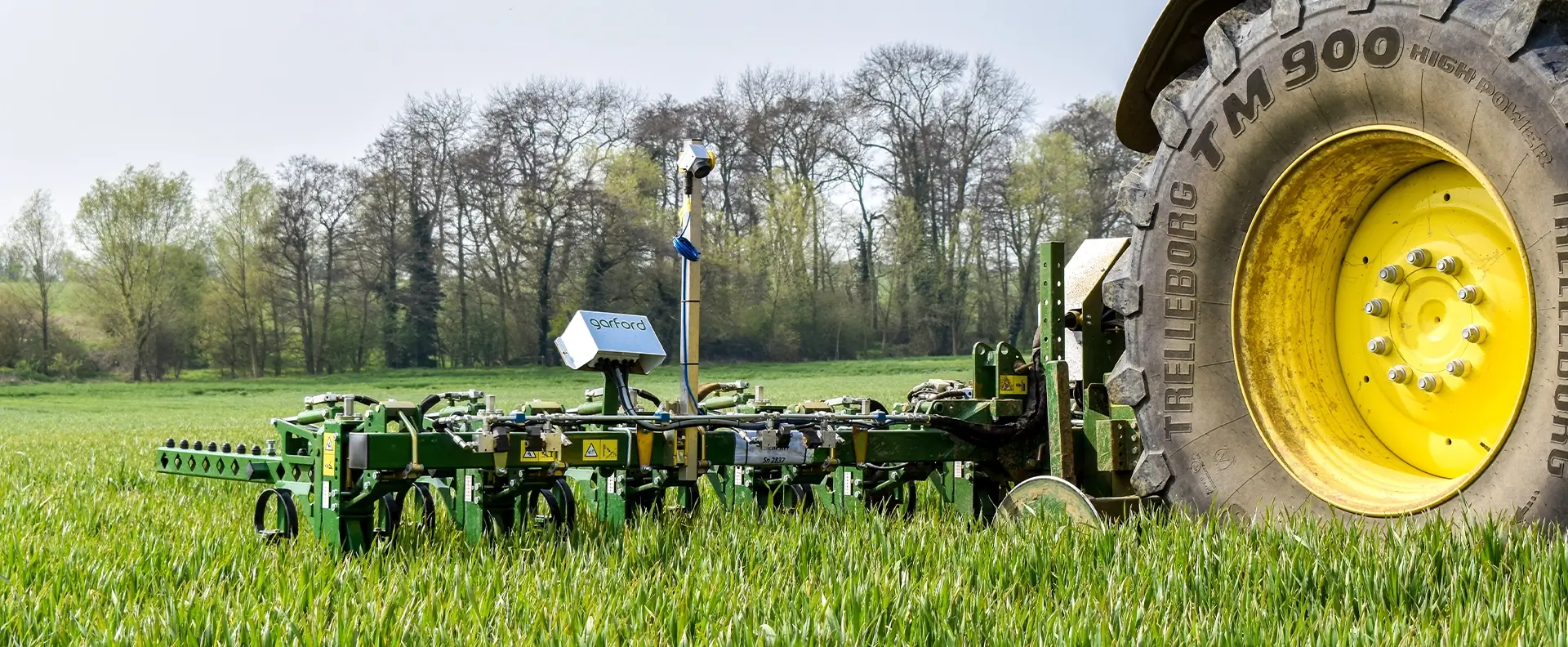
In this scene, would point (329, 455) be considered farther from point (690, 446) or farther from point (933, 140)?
point (933, 140)

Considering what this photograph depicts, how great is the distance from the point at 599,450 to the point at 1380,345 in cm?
294

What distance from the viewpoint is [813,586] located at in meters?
3.94

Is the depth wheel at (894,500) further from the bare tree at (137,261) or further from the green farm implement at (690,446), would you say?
the bare tree at (137,261)

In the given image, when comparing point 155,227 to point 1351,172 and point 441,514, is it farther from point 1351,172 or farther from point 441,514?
point 1351,172

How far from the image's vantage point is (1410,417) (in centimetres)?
365

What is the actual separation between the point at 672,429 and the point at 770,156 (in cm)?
4401

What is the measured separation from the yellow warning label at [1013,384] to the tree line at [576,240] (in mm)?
41321

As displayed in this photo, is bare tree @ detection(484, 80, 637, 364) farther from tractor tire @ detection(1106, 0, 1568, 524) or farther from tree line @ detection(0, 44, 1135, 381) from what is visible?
tractor tire @ detection(1106, 0, 1568, 524)

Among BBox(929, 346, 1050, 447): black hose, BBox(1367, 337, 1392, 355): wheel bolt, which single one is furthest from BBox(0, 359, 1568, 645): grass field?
BBox(1367, 337, 1392, 355): wheel bolt

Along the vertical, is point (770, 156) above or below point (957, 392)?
above

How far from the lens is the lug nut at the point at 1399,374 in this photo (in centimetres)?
362

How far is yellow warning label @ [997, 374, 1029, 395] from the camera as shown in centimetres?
602

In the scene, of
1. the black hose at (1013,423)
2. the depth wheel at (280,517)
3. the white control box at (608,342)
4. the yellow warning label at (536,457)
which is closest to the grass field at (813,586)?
the depth wheel at (280,517)

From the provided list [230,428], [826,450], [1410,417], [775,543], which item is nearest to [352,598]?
[775,543]
